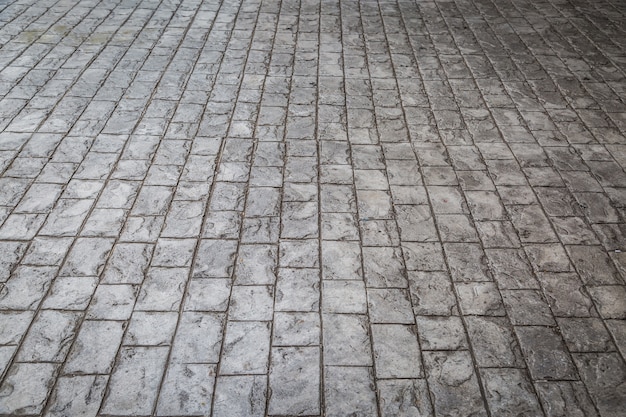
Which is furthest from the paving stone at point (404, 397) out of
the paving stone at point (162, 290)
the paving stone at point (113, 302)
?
the paving stone at point (113, 302)

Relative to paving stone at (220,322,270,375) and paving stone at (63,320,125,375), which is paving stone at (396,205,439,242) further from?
paving stone at (63,320,125,375)

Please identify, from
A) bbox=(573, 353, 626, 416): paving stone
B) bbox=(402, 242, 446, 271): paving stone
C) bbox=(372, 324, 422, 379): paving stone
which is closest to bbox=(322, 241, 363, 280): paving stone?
bbox=(402, 242, 446, 271): paving stone

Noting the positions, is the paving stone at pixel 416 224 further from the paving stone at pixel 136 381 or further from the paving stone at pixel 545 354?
the paving stone at pixel 136 381

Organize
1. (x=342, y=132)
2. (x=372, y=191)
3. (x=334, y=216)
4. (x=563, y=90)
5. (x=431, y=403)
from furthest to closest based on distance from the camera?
(x=563, y=90) < (x=342, y=132) < (x=372, y=191) < (x=334, y=216) < (x=431, y=403)

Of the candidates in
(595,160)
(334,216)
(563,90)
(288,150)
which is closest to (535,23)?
(563,90)

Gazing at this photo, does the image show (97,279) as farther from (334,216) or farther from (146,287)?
(334,216)

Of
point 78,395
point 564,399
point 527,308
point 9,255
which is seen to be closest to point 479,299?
point 527,308

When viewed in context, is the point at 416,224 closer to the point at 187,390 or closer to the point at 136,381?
the point at 187,390

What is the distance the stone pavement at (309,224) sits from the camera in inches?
125

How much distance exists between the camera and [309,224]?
4.30 m

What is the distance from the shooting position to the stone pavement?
10.4 feet

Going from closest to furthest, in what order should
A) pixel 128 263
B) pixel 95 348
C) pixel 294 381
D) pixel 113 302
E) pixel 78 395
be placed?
1. pixel 78 395
2. pixel 294 381
3. pixel 95 348
4. pixel 113 302
5. pixel 128 263

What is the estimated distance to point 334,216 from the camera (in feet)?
14.4

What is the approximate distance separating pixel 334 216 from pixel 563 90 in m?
3.63
